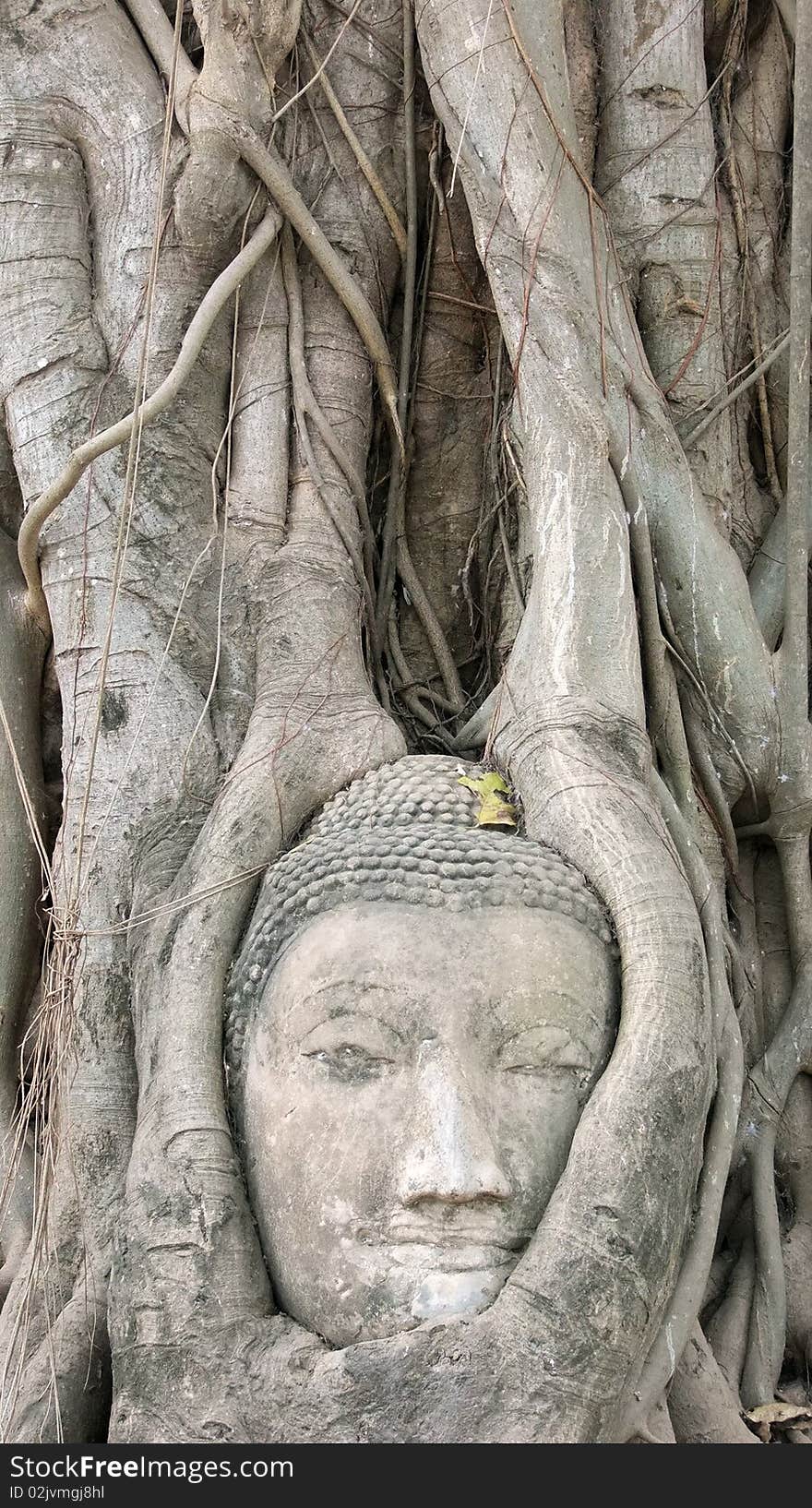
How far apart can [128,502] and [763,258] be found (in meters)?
1.65

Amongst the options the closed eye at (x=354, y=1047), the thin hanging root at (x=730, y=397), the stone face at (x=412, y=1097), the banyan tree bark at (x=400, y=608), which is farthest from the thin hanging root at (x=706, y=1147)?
the thin hanging root at (x=730, y=397)

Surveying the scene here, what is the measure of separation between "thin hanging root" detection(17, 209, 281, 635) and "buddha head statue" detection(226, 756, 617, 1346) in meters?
0.86

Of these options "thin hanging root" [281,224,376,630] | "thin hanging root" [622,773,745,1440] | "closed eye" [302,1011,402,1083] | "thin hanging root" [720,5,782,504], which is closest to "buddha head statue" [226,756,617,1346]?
"closed eye" [302,1011,402,1083]

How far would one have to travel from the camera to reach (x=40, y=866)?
3359 millimetres

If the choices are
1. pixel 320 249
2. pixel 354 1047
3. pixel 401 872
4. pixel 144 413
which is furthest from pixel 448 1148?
pixel 320 249

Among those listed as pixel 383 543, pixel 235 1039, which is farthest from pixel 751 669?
pixel 235 1039

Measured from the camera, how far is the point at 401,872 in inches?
101

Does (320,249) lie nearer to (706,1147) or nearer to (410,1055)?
(410,1055)

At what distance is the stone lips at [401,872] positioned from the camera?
2.56m

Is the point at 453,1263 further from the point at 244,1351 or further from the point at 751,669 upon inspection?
Answer: the point at 751,669

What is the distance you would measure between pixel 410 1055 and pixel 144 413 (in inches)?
53.0

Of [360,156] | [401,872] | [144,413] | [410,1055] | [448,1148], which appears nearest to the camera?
[448,1148]

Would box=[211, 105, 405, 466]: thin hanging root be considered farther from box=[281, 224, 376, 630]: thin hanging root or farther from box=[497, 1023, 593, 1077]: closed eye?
box=[497, 1023, 593, 1077]: closed eye

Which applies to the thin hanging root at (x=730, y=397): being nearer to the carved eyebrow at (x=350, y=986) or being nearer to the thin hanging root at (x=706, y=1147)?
the thin hanging root at (x=706, y=1147)
